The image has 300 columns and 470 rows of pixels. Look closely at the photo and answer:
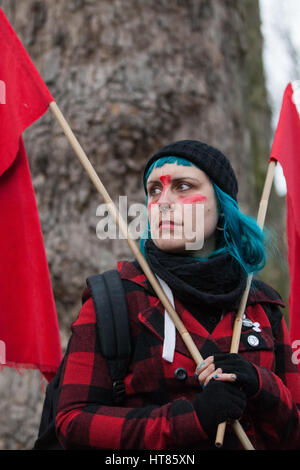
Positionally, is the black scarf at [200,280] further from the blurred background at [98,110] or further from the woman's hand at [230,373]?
the blurred background at [98,110]

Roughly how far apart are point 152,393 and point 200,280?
0.41 metres

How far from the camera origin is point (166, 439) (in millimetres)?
1392

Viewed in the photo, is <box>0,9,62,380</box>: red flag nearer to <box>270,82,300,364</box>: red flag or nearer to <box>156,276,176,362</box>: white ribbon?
<box>156,276,176,362</box>: white ribbon

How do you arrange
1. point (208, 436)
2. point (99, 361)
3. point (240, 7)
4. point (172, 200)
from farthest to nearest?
point (240, 7) < point (172, 200) < point (99, 361) < point (208, 436)

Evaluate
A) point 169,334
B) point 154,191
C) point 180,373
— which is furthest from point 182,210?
point 180,373

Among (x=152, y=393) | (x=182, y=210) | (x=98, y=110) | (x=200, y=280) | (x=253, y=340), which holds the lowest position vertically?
(x=152, y=393)

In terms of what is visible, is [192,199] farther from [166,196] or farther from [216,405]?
[216,405]

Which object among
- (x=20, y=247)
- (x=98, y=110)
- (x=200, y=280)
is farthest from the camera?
(x=98, y=110)

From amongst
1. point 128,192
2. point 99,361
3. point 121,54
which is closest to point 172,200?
point 99,361

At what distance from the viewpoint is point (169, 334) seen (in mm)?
1576

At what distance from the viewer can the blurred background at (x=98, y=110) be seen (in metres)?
2.76

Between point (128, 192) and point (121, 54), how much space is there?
0.84 metres

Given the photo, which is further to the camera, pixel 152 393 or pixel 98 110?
pixel 98 110

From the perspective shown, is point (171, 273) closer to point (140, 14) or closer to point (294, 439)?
point (294, 439)
